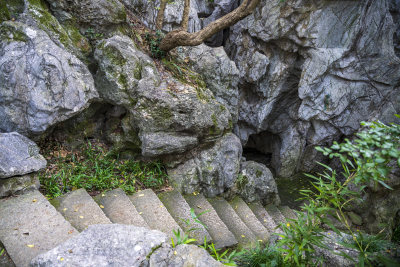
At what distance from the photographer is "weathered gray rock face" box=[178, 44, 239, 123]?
243 inches

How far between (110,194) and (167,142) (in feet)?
4.09

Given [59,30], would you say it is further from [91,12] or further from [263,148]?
[263,148]

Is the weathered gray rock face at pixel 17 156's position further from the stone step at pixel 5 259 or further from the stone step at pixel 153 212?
the stone step at pixel 153 212

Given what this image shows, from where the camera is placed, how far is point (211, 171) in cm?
506

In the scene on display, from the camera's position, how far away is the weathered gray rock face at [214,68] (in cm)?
618

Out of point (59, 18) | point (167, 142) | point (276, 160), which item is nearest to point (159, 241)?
point (167, 142)

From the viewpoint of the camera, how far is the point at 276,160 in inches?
354

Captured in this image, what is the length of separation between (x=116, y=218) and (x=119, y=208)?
0.20m

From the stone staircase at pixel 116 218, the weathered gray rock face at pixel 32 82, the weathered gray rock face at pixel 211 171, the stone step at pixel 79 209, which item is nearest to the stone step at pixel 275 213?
the stone staircase at pixel 116 218

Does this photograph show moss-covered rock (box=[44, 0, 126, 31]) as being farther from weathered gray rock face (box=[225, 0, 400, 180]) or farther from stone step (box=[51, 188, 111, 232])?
weathered gray rock face (box=[225, 0, 400, 180])

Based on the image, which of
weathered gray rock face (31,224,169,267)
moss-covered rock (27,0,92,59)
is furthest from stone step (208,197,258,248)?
moss-covered rock (27,0,92,59)

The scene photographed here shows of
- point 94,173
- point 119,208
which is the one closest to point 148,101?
point 94,173

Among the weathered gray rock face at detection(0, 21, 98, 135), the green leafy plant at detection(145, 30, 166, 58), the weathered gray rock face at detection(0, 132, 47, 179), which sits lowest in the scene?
the weathered gray rock face at detection(0, 132, 47, 179)

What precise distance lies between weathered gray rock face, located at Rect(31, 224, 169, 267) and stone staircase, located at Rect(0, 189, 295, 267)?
59 centimetres
